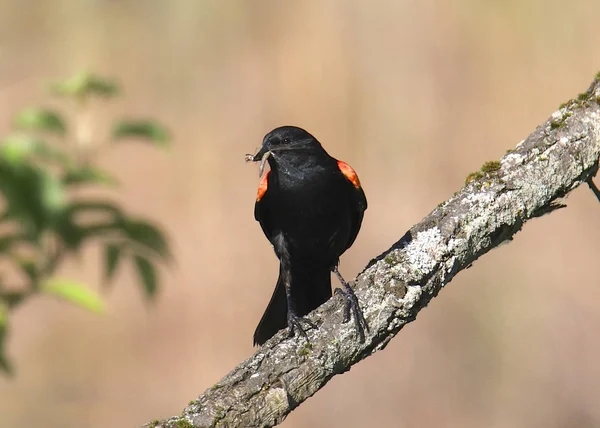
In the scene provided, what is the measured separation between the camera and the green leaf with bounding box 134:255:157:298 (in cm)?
274

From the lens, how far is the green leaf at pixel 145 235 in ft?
8.29

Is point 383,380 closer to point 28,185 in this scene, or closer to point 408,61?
point 408,61

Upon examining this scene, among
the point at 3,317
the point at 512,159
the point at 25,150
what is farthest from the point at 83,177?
the point at 512,159

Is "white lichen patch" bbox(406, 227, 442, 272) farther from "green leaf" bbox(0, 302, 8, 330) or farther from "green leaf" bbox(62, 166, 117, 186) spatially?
"green leaf" bbox(0, 302, 8, 330)

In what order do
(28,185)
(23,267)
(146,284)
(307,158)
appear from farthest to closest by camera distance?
(307,158), (146,284), (23,267), (28,185)

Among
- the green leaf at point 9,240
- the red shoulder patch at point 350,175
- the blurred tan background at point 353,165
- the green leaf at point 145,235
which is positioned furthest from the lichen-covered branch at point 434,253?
the blurred tan background at point 353,165

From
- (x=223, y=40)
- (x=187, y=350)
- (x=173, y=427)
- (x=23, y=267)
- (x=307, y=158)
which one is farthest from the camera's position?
(x=223, y=40)

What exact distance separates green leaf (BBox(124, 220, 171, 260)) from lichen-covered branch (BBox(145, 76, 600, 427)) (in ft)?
1.70

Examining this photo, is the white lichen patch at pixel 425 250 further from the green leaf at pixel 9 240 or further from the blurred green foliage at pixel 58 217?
the green leaf at pixel 9 240

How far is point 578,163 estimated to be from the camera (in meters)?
2.62

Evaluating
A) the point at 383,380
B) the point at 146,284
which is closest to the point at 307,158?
the point at 146,284

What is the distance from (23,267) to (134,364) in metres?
4.34

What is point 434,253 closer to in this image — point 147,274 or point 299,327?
point 299,327

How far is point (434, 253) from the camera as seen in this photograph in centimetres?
253
